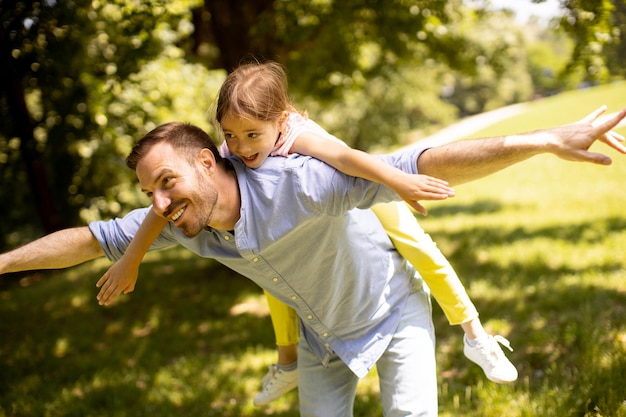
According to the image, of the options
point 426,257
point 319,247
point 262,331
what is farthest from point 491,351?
point 262,331

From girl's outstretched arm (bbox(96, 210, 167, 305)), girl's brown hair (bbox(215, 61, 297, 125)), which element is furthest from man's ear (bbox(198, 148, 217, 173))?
girl's outstretched arm (bbox(96, 210, 167, 305))

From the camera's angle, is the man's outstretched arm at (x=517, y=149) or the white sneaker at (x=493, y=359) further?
the white sneaker at (x=493, y=359)

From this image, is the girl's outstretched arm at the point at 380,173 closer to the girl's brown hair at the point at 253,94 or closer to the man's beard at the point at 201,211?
the girl's brown hair at the point at 253,94

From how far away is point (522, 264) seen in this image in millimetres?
6926

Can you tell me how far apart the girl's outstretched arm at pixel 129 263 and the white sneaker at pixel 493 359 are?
185cm

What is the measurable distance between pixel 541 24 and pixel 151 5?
3365mm

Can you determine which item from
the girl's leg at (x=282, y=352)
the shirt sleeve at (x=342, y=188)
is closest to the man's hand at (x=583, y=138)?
the shirt sleeve at (x=342, y=188)

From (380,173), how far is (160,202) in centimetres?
102

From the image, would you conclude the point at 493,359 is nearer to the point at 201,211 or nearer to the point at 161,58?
the point at 201,211

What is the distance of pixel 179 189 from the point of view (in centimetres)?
257

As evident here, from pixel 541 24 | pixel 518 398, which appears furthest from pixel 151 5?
pixel 518 398

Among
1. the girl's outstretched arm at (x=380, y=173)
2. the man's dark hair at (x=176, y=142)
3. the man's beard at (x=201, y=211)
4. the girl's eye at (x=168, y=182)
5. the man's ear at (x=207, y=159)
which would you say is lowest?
the man's beard at (x=201, y=211)

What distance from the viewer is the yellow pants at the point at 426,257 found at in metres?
3.06

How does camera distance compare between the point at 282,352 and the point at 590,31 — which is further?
the point at 590,31
